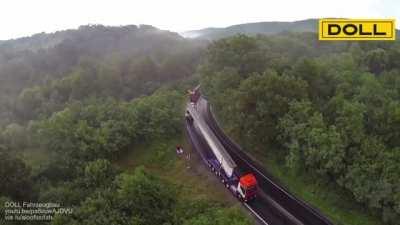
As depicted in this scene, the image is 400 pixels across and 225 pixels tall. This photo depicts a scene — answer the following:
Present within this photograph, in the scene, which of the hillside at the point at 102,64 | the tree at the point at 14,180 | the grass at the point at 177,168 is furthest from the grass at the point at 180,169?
the hillside at the point at 102,64

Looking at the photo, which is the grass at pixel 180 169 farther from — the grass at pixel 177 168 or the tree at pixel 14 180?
the tree at pixel 14 180

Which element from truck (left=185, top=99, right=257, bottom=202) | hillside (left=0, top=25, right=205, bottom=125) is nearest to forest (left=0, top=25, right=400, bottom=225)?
hillside (left=0, top=25, right=205, bottom=125)

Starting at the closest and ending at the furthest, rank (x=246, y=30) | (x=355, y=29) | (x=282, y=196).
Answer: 1. (x=355, y=29)
2. (x=282, y=196)
3. (x=246, y=30)

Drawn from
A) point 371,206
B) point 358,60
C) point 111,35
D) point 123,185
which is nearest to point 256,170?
point 371,206

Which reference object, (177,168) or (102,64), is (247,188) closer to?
(177,168)

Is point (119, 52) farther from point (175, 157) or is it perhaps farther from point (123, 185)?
point (123, 185)

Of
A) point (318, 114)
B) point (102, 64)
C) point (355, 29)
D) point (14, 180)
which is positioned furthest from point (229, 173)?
point (102, 64)

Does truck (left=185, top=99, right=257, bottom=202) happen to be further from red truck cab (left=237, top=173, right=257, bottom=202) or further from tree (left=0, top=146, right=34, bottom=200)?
tree (left=0, top=146, right=34, bottom=200)
